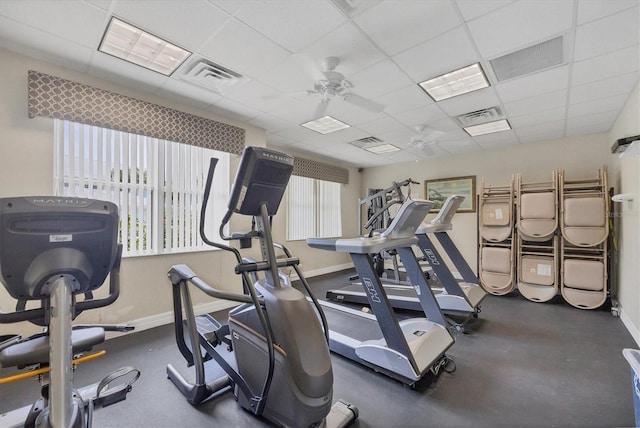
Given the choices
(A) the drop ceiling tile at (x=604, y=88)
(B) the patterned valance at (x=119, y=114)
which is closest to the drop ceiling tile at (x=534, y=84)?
(A) the drop ceiling tile at (x=604, y=88)

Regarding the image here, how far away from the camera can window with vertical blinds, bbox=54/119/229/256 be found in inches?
107

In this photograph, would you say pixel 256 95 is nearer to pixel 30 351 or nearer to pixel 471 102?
pixel 471 102

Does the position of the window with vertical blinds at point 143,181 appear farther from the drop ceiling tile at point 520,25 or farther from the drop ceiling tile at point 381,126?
the drop ceiling tile at point 520,25

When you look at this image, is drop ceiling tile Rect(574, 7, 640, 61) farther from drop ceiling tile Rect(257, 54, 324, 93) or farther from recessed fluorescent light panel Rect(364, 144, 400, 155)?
recessed fluorescent light panel Rect(364, 144, 400, 155)

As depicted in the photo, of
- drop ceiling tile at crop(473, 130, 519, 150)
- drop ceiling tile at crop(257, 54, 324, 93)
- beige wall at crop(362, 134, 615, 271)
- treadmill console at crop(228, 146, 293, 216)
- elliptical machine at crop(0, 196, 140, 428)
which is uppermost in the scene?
drop ceiling tile at crop(257, 54, 324, 93)

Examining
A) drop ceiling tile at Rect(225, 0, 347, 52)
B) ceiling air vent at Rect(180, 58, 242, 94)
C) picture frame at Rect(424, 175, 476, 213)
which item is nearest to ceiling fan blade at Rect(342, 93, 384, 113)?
drop ceiling tile at Rect(225, 0, 347, 52)

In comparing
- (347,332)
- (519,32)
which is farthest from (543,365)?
(519,32)

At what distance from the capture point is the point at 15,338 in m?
1.28

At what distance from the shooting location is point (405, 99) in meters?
3.23

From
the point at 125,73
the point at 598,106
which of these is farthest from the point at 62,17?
the point at 598,106

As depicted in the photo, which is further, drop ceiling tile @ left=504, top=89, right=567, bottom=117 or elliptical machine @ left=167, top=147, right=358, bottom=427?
drop ceiling tile @ left=504, top=89, right=567, bottom=117

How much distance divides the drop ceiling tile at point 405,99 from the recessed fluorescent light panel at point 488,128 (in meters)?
1.35

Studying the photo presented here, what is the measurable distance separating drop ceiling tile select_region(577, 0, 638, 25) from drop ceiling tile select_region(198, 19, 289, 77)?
2113mm

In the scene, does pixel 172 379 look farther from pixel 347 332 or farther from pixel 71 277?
pixel 347 332
